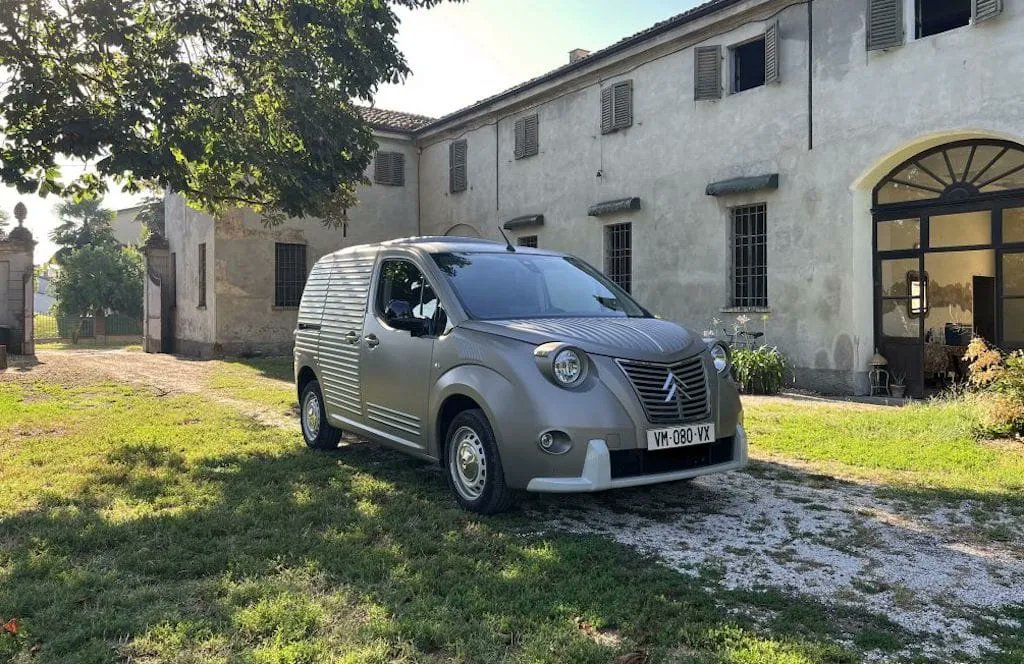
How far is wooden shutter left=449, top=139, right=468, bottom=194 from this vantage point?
2100 cm

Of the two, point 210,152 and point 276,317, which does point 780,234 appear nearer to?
point 210,152

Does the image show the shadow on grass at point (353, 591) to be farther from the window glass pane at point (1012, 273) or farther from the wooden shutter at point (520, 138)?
the wooden shutter at point (520, 138)

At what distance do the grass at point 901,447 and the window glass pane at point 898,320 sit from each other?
234 centimetres

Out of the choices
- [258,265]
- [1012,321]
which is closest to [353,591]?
[1012,321]

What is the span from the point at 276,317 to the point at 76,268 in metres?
21.8

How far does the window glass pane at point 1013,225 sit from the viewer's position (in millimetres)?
10445

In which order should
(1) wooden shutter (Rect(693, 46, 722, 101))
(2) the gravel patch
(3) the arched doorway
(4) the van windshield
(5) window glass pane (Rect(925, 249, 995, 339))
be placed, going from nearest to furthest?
1. (2) the gravel patch
2. (4) the van windshield
3. (3) the arched doorway
4. (5) window glass pane (Rect(925, 249, 995, 339))
5. (1) wooden shutter (Rect(693, 46, 722, 101))

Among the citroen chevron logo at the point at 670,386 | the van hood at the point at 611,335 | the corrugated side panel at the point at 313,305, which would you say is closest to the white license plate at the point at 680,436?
the citroen chevron logo at the point at 670,386

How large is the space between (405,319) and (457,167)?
1640cm

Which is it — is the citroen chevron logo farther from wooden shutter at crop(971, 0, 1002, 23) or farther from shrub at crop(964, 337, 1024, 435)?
wooden shutter at crop(971, 0, 1002, 23)

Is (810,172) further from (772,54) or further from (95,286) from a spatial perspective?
(95,286)

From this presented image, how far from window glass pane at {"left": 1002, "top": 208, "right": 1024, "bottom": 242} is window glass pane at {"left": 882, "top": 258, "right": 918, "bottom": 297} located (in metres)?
1.44

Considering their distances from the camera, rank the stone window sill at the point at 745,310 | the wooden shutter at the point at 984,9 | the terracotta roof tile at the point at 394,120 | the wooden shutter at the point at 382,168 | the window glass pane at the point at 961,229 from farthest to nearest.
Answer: the wooden shutter at the point at 382,168
the terracotta roof tile at the point at 394,120
the stone window sill at the point at 745,310
the window glass pane at the point at 961,229
the wooden shutter at the point at 984,9

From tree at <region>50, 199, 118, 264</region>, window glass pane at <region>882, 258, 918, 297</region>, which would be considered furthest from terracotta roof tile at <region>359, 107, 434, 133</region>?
tree at <region>50, 199, 118, 264</region>
